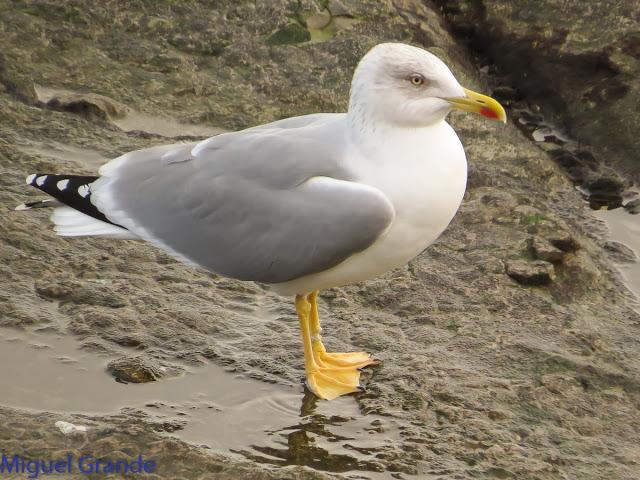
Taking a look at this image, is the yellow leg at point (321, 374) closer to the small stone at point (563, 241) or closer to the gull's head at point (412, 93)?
the gull's head at point (412, 93)

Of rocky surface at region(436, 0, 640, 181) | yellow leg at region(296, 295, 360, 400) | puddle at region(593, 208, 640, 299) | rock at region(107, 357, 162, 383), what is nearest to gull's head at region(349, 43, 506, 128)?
yellow leg at region(296, 295, 360, 400)

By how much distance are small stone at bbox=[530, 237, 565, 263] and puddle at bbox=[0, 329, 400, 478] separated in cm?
150

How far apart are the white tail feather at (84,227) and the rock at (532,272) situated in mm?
1921

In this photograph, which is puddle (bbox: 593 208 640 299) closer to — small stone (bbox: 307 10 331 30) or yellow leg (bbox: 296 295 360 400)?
yellow leg (bbox: 296 295 360 400)

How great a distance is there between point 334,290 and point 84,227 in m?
1.34

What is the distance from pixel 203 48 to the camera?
751cm

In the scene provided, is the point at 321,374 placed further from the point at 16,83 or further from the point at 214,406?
the point at 16,83

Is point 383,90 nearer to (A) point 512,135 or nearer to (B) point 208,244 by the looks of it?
(B) point 208,244

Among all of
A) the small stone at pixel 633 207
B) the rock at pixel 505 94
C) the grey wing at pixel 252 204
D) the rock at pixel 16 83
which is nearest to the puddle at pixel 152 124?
the rock at pixel 16 83

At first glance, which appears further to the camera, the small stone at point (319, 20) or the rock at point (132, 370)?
the small stone at point (319, 20)

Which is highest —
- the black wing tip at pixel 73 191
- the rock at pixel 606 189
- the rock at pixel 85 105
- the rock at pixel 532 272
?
the rock at pixel 606 189

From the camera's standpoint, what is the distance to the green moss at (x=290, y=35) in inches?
299

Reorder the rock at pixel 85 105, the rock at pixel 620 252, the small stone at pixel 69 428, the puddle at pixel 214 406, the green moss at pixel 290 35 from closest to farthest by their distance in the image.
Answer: the small stone at pixel 69 428 → the puddle at pixel 214 406 → the rock at pixel 620 252 → the rock at pixel 85 105 → the green moss at pixel 290 35

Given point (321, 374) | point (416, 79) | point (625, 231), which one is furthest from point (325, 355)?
point (625, 231)
